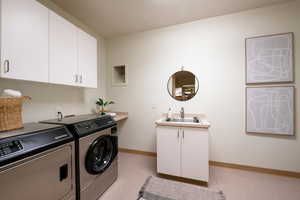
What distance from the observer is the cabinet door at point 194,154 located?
166 cm

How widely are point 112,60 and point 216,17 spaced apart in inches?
89.4

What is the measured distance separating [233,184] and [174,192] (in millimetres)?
885

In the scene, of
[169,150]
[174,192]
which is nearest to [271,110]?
[169,150]

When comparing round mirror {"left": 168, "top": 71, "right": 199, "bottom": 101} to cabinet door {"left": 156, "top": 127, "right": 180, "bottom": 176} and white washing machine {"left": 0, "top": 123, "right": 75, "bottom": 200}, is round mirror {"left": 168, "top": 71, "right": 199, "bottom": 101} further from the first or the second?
white washing machine {"left": 0, "top": 123, "right": 75, "bottom": 200}

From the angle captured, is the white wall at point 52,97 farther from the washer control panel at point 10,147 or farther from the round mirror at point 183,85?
the round mirror at point 183,85

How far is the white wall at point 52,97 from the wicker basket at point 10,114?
19.4 inches

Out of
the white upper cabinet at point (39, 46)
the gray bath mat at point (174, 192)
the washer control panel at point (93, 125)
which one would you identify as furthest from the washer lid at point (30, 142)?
the gray bath mat at point (174, 192)

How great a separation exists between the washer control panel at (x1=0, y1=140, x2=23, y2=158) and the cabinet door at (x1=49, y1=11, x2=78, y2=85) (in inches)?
30.8

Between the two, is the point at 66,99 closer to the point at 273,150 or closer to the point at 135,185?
the point at 135,185

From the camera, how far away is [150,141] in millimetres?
2633

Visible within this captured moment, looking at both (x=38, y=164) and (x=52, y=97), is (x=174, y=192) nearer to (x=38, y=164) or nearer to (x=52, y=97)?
(x=38, y=164)

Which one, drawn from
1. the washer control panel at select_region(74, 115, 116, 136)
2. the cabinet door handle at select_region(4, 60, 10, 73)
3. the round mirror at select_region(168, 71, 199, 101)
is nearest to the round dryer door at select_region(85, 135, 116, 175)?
the washer control panel at select_region(74, 115, 116, 136)

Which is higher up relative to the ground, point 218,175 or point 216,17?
point 216,17

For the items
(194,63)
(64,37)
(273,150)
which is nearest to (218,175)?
(273,150)
